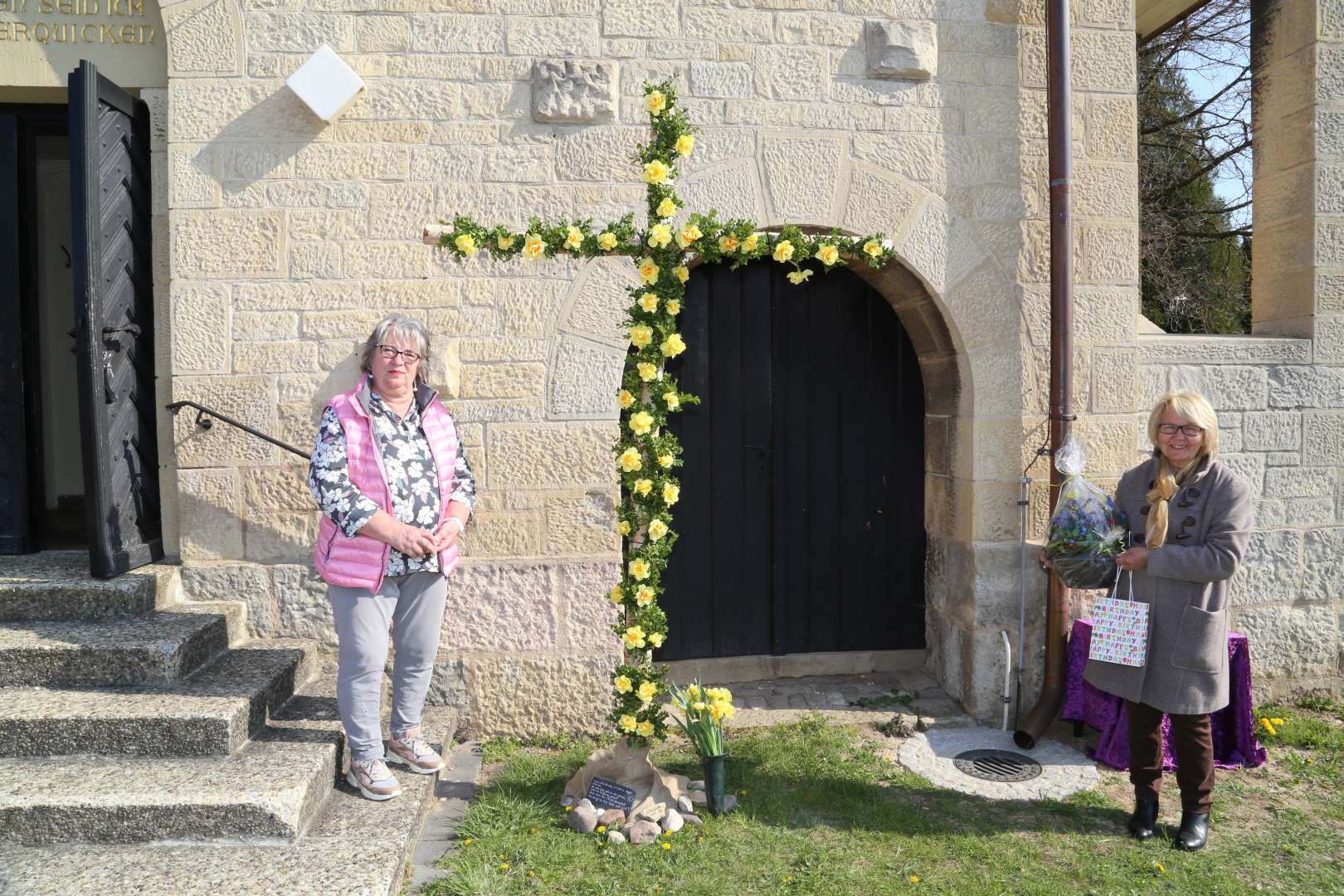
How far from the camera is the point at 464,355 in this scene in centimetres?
413

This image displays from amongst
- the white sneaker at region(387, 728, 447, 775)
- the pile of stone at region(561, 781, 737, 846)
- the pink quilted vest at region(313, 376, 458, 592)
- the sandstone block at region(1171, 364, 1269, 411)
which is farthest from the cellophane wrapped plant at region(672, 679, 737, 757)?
the sandstone block at region(1171, 364, 1269, 411)

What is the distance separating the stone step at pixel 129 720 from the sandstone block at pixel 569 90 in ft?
8.61

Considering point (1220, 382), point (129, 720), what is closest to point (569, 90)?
point (129, 720)

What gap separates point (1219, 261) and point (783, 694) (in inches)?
313

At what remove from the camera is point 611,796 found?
338 centimetres

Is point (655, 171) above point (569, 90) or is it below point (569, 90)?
below

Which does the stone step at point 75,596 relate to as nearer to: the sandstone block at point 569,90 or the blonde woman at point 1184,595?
the sandstone block at point 569,90

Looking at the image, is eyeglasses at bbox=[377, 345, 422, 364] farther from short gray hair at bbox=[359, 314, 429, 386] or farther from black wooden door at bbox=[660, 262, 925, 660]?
black wooden door at bbox=[660, 262, 925, 660]

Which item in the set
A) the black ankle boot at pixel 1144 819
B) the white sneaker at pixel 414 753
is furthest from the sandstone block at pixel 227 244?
the black ankle boot at pixel 1144 819

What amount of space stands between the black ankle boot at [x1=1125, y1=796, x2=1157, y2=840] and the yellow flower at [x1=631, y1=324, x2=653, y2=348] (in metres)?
2.39

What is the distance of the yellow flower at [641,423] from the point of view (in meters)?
3.18

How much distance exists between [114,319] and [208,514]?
35.8 inches

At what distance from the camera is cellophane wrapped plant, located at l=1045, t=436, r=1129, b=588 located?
335 cm

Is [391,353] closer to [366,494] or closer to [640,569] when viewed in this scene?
[366,494]
